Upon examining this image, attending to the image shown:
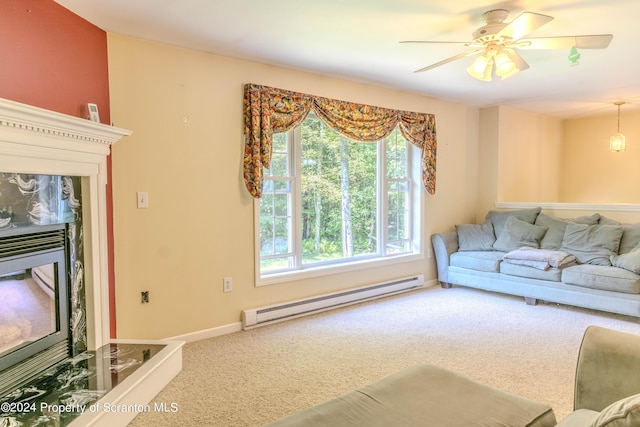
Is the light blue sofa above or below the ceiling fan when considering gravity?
below

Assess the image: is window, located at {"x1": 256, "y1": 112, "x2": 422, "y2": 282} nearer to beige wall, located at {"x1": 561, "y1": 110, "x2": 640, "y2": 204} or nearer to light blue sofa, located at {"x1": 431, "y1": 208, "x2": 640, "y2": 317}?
light blue sofa, located at {"x1": 431, "y1": 208, "x2": 640, "y2": 317}

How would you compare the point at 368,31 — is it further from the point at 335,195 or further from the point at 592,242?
the point at 592,242

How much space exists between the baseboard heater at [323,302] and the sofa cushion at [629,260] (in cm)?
204

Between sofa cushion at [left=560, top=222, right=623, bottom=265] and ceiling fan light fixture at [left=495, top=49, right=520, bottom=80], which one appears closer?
ceiling fan light fixture at [left=495, top=49, right=520, bottom=80]

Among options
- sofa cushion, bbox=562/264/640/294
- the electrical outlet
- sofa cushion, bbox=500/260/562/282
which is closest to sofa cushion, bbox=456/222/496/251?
sofa cushion, bbox=500/260/562/282

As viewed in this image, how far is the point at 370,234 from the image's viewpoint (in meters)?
4.81

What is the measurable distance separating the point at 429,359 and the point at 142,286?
7.43 feet

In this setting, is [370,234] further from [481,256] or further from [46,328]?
[46,328]

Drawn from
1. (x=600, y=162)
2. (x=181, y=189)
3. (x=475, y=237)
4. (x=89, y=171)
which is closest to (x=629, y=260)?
(x=475, y=237)

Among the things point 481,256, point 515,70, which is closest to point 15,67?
point 515,70

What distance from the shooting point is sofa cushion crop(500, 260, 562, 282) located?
4.28 metres

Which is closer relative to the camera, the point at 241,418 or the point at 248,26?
the point at 241,418

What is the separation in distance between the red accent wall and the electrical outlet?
879 millimetres

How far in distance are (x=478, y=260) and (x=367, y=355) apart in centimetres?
243
